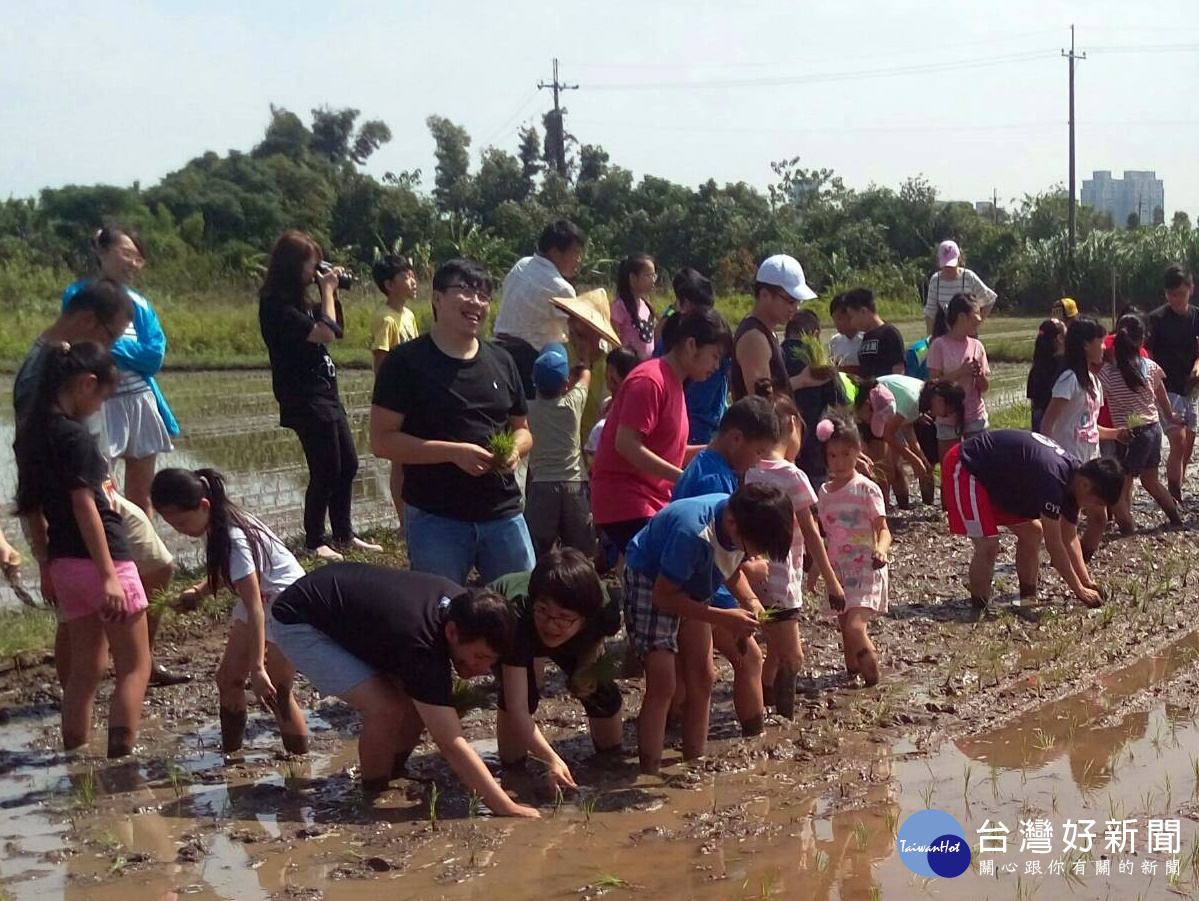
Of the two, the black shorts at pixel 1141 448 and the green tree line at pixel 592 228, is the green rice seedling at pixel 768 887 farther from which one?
the green tree line at pixel 592 228

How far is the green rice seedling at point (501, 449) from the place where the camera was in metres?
5.28

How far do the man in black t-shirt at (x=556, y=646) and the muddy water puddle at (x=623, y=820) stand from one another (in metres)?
0.17

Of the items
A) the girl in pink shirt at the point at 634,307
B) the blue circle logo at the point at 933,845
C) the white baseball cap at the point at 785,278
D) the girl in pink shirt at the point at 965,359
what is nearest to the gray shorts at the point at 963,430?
the girl in pink shirt at the point at 965,359

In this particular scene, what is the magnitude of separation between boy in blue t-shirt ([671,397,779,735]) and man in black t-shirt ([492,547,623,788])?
1.11 feet

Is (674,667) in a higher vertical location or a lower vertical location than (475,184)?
lower

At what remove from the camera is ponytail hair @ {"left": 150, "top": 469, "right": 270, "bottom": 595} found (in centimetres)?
512

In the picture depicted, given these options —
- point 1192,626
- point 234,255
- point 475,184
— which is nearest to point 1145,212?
point 475,184

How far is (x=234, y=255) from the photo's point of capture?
1341 inches

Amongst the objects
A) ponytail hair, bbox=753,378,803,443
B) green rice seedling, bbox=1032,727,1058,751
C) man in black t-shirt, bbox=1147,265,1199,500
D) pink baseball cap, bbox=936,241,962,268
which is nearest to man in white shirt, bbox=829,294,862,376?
pink baseball cap, bbox=936,241,962,268

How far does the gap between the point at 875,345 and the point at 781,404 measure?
4108 mm

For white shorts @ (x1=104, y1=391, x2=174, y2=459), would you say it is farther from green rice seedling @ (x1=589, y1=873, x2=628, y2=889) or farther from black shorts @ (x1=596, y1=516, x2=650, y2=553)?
green rice seedling @ (x1=589, y1=873, x2=628, y2=889)

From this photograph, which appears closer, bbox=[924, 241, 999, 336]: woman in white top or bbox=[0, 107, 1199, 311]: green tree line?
bbox=[924, 241, 999, 336]: woman in white top

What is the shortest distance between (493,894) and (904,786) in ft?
5.32

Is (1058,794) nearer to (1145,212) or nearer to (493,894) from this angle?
(493,894)
